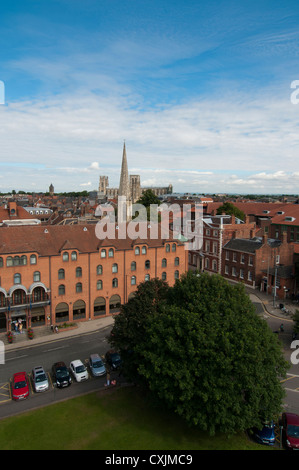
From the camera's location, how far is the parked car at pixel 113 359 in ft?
107

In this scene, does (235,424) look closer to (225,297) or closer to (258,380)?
(258,380)

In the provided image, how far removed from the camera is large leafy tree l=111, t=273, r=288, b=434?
20.8 meters

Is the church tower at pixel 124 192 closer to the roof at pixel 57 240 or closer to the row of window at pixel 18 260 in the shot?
the roof at pixel 57 240

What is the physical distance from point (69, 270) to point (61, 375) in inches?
666

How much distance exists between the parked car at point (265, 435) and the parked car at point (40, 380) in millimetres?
17883

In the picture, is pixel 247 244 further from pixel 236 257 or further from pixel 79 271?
pixel 79 271

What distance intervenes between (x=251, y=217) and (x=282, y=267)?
56.5 meters

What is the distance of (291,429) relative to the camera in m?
23.0

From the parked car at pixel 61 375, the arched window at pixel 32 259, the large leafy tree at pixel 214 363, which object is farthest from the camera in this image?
the arched window at pixel 32 259

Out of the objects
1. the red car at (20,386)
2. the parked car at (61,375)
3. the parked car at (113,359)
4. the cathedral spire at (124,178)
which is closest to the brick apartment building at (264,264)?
the parked car at (113,359)

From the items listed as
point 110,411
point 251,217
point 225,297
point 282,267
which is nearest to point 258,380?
point 225,297

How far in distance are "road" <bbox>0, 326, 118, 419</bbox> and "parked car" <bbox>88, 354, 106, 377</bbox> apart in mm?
488

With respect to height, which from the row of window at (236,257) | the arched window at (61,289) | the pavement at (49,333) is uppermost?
the row of window at (236,257)

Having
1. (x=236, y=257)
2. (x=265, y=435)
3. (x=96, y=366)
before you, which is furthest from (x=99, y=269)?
(x=236, y=257)
